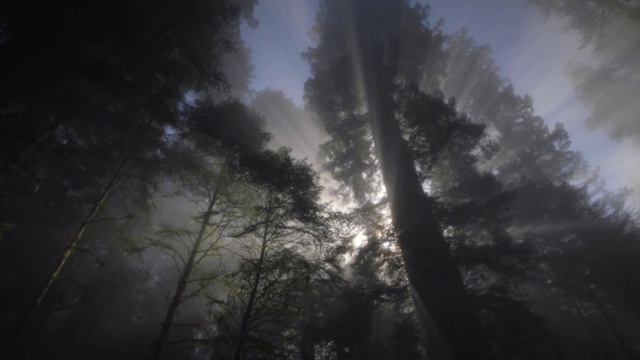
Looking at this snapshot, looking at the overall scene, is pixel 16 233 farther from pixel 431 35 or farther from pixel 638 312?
pixel 638 312

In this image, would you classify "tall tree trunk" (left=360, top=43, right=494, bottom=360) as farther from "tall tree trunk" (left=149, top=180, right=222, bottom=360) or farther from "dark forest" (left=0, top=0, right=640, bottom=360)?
"tall tree trunk" (left=149, top=180, right=222, bottom=360)

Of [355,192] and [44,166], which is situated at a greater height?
[355,192]

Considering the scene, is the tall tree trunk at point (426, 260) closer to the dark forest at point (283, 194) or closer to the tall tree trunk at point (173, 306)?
the dark forest at point (283, 194)

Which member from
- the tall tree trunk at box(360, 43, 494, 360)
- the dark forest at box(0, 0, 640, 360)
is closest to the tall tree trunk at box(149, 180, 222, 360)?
the dark forest at box(0, 0, 640, 360)

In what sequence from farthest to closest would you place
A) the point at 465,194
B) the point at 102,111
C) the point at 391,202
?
the point at 465,194 → the point at 391,202 → the point at 102,111

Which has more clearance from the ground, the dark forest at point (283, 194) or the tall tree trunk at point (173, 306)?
the dark forest at point (283, 194)

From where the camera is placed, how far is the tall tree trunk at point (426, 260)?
7766 mm

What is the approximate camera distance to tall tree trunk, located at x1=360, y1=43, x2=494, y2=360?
7766mm

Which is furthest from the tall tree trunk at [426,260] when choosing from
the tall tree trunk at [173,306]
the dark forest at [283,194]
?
the tall tree trunk at [173,306]

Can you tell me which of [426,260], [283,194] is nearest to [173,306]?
[283,194]

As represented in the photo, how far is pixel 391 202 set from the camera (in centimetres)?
1036

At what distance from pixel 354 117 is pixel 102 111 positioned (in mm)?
8477

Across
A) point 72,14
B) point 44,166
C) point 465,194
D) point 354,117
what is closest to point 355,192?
point 354,117

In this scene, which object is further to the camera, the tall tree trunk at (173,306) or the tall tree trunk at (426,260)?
the tall tree trunk at (426,260)
